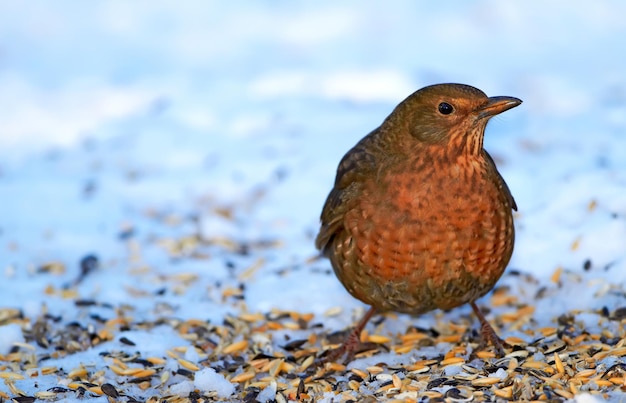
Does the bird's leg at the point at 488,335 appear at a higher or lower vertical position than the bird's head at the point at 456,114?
lower

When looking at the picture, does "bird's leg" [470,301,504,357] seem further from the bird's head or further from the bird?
the bird's head

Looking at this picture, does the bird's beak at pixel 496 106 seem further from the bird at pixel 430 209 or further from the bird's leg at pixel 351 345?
the bird's leg at pixel 351 345

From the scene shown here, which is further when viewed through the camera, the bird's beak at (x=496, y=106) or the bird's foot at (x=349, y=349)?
the bird's foot at (x=349, y=349)

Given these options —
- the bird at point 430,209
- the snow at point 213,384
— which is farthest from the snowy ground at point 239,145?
the bird at point 430,209

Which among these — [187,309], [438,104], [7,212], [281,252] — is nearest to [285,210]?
[281,252]

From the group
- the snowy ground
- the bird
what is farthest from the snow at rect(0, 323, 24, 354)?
the bird
